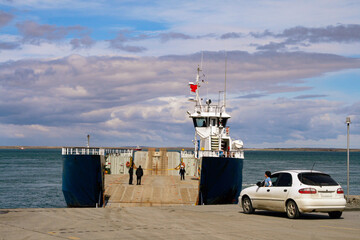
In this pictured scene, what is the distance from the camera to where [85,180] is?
92.8 ft

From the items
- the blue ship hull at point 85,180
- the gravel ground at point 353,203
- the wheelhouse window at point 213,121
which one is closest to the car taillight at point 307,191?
the gravel ground at point 353,203

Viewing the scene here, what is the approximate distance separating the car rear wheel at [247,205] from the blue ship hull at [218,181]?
34.1 ft

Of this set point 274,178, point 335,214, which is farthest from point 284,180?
point 335,214

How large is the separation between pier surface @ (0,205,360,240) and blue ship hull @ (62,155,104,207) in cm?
984

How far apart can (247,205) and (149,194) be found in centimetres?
1129

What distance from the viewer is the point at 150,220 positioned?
49.0 ft

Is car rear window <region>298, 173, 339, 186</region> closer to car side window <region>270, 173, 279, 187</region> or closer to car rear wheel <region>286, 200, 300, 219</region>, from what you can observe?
car rear wheel <region>286, 200, 300, 219</region>

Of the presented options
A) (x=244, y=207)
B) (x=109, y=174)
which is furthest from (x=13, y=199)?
(x=244, y=207)

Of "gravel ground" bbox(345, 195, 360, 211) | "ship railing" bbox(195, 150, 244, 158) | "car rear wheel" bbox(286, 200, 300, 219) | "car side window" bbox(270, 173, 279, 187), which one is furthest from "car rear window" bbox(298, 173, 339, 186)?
"ship railing" bbox(195, 150, 244, 158)

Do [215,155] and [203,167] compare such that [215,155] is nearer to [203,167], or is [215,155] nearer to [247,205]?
[203,167]

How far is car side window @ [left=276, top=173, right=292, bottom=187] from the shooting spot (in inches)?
621

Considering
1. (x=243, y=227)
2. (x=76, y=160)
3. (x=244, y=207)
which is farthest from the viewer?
(x=76, y=160)

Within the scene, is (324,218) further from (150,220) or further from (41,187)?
(41,187)

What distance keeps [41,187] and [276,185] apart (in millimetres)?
44108
